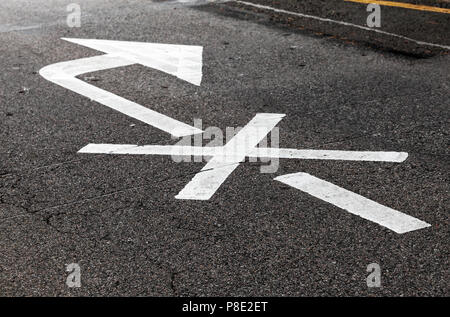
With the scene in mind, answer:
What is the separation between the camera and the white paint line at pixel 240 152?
19.6 ft

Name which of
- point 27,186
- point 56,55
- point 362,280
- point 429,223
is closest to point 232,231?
point 362,280

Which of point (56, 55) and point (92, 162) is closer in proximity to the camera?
point (92, 162)

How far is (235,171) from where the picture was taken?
5777 millimetres

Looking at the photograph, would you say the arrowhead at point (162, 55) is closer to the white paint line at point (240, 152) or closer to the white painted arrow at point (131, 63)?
the white painted arrow at point (131, 63)

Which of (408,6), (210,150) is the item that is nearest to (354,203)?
(210,150)

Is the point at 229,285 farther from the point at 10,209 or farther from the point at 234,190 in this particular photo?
the point at 10,209

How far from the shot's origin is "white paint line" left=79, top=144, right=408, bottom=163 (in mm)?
5969

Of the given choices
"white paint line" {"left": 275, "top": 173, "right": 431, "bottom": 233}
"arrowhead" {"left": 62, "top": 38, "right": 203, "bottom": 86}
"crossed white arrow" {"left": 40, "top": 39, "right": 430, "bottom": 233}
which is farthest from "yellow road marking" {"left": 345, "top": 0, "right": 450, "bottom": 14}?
"white paint line" {"left": 275, "top": 173, "right": 431, "bottom": 233}

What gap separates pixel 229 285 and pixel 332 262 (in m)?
0.65

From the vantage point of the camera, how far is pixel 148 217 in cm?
509

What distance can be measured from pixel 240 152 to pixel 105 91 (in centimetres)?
215

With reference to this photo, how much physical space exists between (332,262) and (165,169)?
180cm
